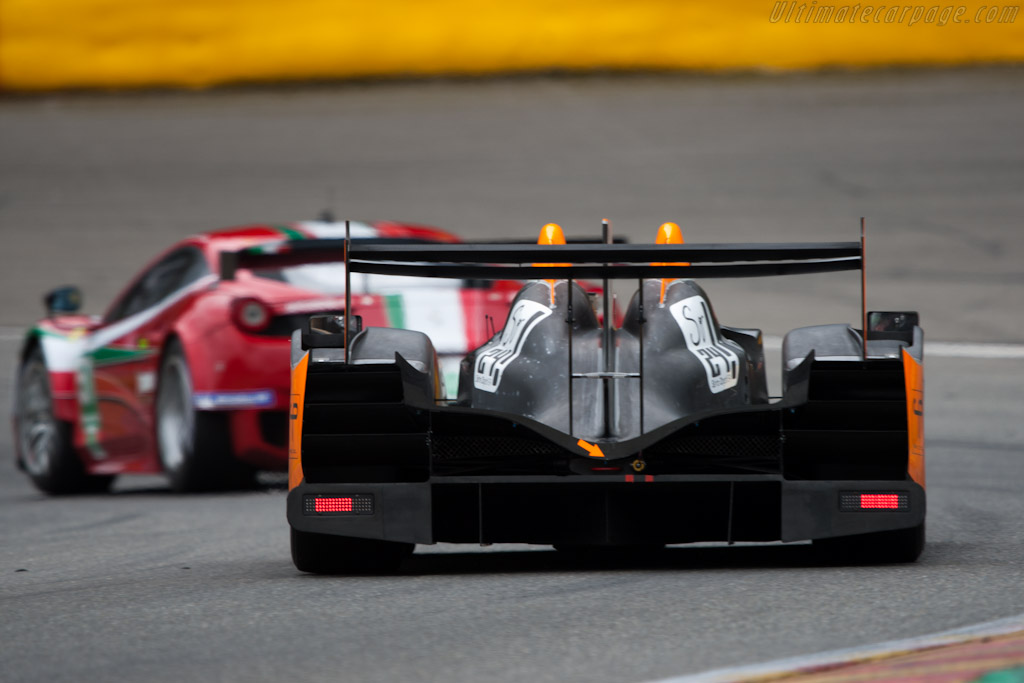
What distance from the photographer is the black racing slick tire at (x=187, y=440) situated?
897cm

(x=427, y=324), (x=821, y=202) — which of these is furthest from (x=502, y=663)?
(x=821, y=202)

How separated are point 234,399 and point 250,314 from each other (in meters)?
0.45

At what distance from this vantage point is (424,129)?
21984mm

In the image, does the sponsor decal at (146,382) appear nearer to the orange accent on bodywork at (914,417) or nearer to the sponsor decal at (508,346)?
the sponsor decal at (508,346)

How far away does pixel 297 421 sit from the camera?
546 cm

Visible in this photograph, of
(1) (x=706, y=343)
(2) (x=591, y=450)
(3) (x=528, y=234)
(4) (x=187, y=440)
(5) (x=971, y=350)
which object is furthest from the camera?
(3) (x=528, y=234)

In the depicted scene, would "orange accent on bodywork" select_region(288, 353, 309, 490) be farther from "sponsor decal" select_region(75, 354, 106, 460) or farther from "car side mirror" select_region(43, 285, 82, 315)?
"car side mirror" select_region(43, 285, 82, 315)

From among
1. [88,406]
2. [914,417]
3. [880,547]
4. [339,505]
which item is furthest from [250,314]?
[914,417]

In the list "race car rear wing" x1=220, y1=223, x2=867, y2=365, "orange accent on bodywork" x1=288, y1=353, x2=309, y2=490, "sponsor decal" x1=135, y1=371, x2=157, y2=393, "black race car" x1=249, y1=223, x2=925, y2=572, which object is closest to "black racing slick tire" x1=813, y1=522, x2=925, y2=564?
"black race car" x1=249, y1=223, x2=925, y2=572

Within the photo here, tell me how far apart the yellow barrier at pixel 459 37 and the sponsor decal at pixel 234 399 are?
10.7m

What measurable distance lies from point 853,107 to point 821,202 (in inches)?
134

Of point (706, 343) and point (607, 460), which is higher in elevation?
point (706, 343)

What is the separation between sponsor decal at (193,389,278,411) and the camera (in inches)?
349

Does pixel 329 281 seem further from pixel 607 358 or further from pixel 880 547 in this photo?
pixel 880 547
